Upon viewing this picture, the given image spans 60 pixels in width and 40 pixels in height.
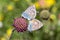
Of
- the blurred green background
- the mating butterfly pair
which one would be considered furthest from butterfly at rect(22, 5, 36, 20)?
the blurred green background

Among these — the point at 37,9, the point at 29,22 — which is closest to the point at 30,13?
the point at 29,22

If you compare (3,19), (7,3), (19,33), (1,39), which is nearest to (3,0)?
(7,3)

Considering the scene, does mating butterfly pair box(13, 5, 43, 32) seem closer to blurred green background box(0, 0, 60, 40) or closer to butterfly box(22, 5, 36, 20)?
butterfly box(22, 5, 36, 20)

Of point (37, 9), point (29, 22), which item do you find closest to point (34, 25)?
point (29, 22)

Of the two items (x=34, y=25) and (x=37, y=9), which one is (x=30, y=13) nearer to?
(x=34, y=25)

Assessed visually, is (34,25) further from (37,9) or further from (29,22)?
(37,9)

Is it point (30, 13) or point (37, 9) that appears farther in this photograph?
point (37, 9)

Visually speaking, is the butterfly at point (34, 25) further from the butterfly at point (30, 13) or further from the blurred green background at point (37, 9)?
the blurred green background at point (37, 9)

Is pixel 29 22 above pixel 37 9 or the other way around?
above
